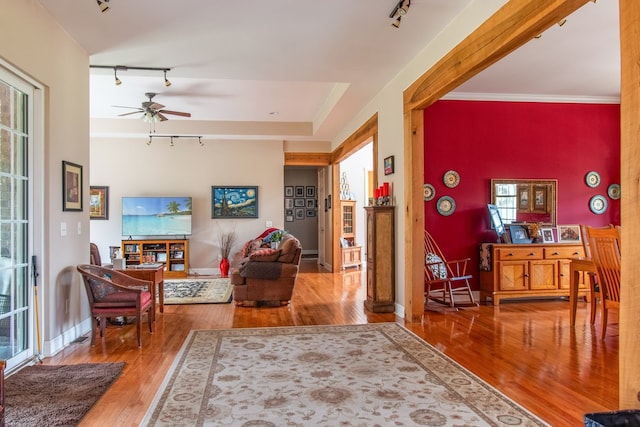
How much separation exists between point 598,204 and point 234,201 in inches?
265

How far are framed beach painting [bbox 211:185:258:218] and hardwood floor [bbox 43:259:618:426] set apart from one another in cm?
341

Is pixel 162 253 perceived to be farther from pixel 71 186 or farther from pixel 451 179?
pixel 451 179

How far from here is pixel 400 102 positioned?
16.9 feet

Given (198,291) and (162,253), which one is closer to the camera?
(198,291)

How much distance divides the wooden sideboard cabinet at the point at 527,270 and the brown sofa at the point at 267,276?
260 centimetres

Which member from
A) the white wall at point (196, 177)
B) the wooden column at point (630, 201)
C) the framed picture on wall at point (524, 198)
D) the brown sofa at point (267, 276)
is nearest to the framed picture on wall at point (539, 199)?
the framed picture on wall at point (524, 198)

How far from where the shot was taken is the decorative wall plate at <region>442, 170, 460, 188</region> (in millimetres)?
6121

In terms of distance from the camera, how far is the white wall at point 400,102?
354 centimetres

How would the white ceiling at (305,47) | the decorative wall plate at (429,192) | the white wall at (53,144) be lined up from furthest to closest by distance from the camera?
1. the decorative wall plate at (429,192)
2. the white ceiling at (305,47)
3. the white wall at (53,144)

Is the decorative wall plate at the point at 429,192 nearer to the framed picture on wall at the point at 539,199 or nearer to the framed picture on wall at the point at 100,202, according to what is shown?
the framed picture on wall at the point at 539,199

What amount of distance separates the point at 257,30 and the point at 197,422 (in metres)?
3.29

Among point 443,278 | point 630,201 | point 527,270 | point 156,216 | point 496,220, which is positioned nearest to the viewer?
point 630,201

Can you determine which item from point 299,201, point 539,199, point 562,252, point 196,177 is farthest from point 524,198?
point 299,201

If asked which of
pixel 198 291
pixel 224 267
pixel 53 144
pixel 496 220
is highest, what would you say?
pixel 53 144
